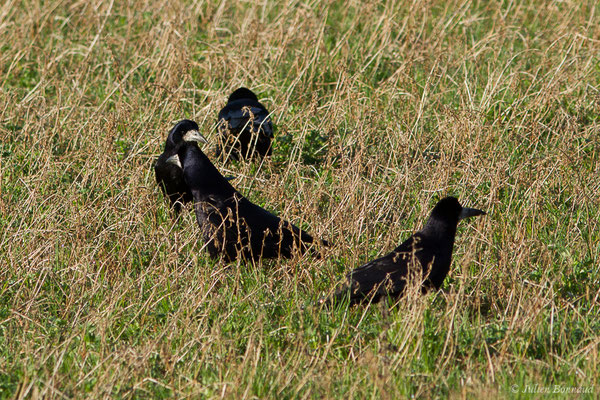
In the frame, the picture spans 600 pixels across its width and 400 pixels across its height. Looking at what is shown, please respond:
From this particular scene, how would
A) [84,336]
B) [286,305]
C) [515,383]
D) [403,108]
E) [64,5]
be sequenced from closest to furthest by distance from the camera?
[515,383]
[84,336]
[286,305]
[403,108]
[64,5]

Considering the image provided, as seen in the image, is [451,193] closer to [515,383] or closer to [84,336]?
[515,383]

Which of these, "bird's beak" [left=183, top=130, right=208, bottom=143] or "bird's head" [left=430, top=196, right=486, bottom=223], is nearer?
"bird's head" [left=430, top=196, right=486, bottom=223]

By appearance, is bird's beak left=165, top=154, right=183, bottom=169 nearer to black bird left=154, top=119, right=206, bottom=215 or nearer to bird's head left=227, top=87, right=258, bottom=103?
black bird left=154, top=119, right=206, bottom=215

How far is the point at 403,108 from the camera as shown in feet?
24.9

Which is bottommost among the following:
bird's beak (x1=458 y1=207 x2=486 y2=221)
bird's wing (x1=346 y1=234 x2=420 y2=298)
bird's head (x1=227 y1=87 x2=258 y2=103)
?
bird's wing (x1=346 y1=234 x2=420 y2=298)

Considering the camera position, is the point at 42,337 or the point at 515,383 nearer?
the point at 515,383

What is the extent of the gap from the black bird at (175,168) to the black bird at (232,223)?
0.62 metres

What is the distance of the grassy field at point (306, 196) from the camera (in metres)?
4.05

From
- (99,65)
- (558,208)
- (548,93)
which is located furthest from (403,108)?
(99,65)

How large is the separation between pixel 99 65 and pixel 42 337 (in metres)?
4.39

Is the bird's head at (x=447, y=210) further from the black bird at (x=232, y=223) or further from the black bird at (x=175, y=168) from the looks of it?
the black bird at (x=175, y=168)

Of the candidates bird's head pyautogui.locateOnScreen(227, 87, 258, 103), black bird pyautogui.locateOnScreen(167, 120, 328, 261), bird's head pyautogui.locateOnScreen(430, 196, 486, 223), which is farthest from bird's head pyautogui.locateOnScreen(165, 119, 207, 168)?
bird's head pyautogui.locateOnScreen(430, 196, 486, 223)

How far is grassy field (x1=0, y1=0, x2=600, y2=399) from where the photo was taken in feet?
13.3

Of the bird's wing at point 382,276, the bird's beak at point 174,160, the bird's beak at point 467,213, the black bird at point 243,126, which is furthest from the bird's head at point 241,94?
the bird's wing at point 382,276
